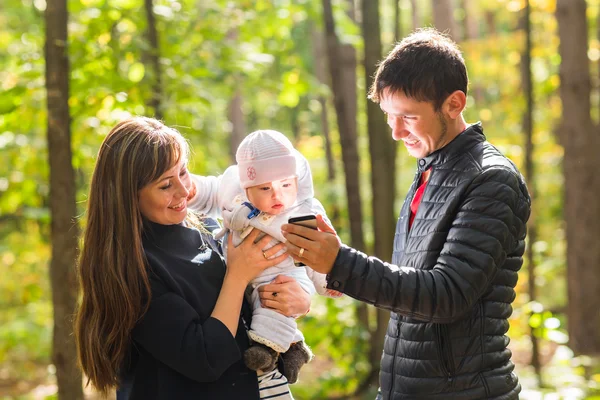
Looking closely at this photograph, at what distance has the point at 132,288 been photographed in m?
2.13

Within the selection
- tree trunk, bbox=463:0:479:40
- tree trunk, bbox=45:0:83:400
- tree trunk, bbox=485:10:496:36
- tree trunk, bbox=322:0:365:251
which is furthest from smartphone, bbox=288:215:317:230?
tree trunk, bbox=485:10:496:36

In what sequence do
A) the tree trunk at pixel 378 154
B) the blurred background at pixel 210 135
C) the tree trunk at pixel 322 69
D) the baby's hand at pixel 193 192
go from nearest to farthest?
the baby's hand at pixel 193 192 < the blurred background at pixel 210 135 < the tree trunk at pixel 378 154 < the tree trunk at pixel 322 69

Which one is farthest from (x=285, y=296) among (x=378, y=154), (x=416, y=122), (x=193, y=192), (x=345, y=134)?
(x=345, y=134)

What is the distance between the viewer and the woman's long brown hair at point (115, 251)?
214cm

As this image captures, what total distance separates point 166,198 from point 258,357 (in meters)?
→ 0.59

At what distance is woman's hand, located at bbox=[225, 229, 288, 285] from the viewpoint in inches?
89.0

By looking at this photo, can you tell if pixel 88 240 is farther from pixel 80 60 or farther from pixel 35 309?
pixel 35 309

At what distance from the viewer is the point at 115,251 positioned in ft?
7.14

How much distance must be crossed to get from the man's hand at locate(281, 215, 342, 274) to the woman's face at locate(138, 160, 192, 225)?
44cm

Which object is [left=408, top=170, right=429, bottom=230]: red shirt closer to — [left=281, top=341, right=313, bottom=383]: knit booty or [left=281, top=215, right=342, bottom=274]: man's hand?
[left=281, top=215, right=342, bottom=274]: man's hand

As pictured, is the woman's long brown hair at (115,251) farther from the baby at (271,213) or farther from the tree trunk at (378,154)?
the tree trunk at (378,154)

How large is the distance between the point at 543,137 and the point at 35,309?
32.8 feet

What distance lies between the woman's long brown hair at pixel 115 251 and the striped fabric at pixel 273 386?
1.56ft

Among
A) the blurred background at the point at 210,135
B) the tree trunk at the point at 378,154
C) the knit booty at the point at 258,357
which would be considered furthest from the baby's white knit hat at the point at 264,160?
the tree trunk at the point at 378,154
